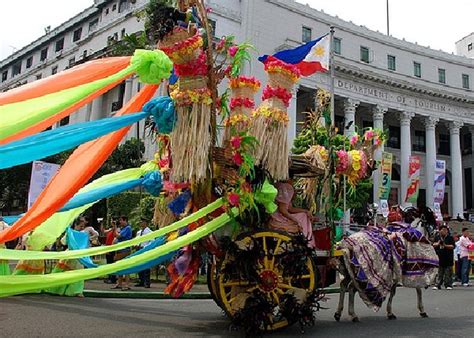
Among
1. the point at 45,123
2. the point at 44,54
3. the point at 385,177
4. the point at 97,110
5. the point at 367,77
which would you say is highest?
the point at 44,54

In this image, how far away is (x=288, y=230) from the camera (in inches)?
271

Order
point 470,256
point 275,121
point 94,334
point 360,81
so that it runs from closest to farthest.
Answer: point 94,334, point 275,121, point 470,256, point 360,81

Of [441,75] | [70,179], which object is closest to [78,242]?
[70,179]

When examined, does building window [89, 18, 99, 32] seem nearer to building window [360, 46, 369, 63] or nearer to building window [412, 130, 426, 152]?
building window [360, 46, 369, 63]

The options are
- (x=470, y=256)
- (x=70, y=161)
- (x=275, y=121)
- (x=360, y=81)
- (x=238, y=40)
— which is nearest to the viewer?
(x=275, y=121)

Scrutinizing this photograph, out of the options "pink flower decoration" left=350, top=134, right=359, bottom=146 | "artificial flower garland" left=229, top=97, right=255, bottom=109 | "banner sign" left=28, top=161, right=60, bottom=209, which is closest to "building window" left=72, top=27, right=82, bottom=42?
"banner sign" left=28, top=161, right=60, bottom=209

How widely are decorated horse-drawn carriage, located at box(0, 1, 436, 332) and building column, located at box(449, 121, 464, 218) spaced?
39125 mm

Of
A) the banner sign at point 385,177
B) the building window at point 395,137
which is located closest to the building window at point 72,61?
the building window at point 395,137

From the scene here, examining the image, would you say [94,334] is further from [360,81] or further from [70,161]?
[360,81]

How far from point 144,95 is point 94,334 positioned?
3.40 metres

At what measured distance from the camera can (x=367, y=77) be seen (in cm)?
3875

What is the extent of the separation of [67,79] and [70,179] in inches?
52.2

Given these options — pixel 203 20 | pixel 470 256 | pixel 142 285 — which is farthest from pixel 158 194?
pixel 470 256

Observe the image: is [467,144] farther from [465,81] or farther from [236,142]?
[236,142]
